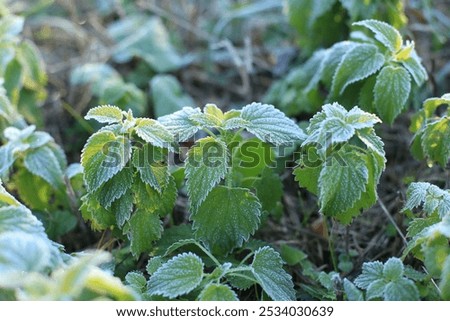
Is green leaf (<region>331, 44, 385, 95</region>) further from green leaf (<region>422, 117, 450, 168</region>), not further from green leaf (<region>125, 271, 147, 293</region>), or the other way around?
green leaf (<region>125, 271, 147, 293</region>)

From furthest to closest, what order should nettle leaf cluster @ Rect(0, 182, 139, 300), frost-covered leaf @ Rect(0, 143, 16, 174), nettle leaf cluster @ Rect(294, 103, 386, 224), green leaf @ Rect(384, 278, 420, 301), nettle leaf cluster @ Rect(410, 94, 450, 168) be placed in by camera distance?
frost-covered leaf @ Rect(0, 143, 16, 174)
nettle leaf cluster @ Rect(410, 94, 450, 168)
nettle leaf cluster @ Rect(294, 103, 386, 224)
green leaf @ Rect(384, 278, 420, 301)
nettle leaf cluster @ Rect(0, 182, 139, 300)

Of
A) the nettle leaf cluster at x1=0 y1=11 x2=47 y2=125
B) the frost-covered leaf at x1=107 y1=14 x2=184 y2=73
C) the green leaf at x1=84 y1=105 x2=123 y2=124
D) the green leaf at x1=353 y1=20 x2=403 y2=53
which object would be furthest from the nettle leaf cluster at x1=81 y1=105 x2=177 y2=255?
the frost-covered leaf at x1=107 y1=14 x2=184 y2=73

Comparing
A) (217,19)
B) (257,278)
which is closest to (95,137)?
(257,278)

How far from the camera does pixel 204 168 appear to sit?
1723mm

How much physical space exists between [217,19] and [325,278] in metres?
2.14

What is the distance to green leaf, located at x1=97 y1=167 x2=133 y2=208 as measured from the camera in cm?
171

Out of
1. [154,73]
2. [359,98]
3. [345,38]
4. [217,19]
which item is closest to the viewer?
[359,98]

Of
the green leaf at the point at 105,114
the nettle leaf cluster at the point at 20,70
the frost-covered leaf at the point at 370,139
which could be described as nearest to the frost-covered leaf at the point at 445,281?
the frost-covered leaf at the point at 370,139

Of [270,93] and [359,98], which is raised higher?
[359,98]

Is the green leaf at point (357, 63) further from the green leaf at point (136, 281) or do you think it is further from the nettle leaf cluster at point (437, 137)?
the green leaf at point (136, 281)

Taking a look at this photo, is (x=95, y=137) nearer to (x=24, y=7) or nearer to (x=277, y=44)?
(x=277, y=44)

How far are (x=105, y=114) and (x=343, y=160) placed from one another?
0.71 m

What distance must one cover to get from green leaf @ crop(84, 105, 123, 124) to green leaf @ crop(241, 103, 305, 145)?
1.23 ft

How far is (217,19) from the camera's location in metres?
3.52
